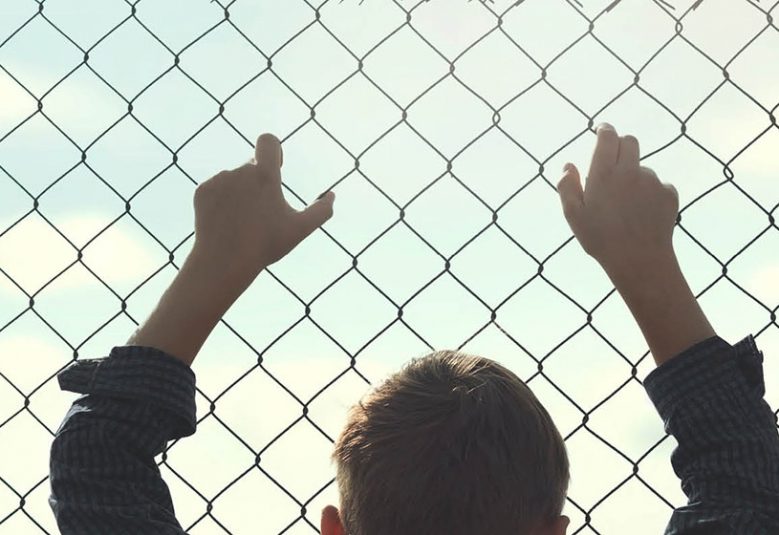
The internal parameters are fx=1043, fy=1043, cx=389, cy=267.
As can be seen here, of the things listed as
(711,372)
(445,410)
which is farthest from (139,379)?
(711,372)

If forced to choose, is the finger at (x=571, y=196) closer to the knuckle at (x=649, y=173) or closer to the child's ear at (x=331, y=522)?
the knuckle at (x=649, y=173)

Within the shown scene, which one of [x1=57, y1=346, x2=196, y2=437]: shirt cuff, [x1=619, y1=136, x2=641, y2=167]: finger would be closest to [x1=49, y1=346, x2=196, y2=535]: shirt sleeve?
[x1=57, y1=346, x2=196, y2=437]: shirt cuff

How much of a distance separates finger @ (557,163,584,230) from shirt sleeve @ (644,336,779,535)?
288 millimetres

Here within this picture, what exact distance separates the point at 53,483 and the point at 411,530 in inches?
23.4

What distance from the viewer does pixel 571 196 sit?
5.58ft

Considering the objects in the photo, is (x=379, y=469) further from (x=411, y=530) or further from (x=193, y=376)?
(x=193, y=376)

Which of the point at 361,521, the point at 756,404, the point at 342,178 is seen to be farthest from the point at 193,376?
the point at 756,404

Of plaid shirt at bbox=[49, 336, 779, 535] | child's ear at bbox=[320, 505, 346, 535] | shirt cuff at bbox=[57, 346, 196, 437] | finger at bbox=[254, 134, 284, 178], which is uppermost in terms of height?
finger at bbox=[254, 134, 284, 178]

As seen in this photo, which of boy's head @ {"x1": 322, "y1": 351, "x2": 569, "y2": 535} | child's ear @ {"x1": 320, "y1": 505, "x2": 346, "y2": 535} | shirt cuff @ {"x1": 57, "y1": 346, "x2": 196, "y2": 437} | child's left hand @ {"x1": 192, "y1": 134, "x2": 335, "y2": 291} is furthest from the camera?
child's left hand @ {"x1": 192, "y1": 134, "x2": 335, "y2": 291}

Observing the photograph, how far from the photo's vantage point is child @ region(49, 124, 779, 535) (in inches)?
51.6

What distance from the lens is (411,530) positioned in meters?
1.29

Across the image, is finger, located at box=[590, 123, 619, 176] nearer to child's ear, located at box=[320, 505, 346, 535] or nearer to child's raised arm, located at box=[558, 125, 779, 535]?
child's raised arm, located at box=[558, 125, 779, 535]

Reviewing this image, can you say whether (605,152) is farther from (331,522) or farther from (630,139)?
(331,522)

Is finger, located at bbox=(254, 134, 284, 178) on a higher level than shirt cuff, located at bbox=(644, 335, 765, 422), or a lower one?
higher
